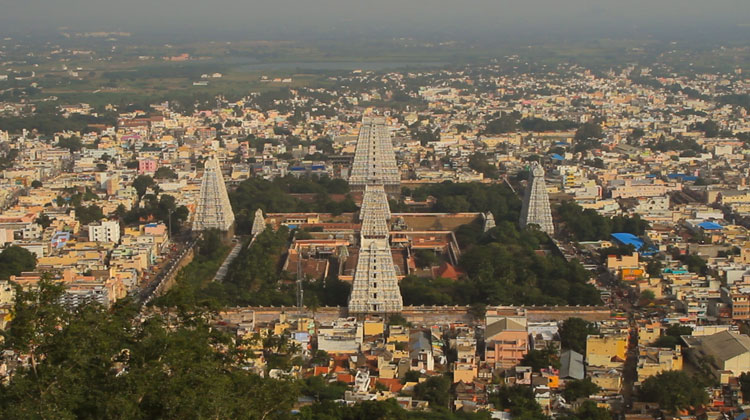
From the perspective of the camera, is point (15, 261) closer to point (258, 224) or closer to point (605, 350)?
point (258, 224)

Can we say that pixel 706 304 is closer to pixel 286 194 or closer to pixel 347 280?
pixel 347 280

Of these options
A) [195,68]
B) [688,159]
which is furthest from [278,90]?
[688,159]

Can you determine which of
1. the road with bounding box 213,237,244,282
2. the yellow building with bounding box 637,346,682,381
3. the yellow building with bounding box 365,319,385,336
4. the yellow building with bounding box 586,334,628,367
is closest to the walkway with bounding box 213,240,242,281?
the road with bounding box 213,237,244,282

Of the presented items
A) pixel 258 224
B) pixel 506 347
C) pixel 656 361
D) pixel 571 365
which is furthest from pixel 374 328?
pixel 258 224

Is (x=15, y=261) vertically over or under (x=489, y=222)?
over

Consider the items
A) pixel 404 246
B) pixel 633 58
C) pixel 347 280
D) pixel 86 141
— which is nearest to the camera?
pixel 347 280
